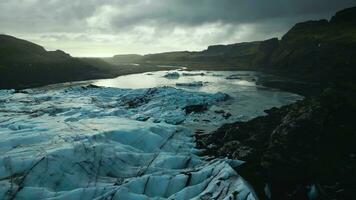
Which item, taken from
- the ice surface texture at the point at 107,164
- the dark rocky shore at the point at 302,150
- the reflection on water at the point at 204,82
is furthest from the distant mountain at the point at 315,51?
the ice surface texture at the point at 107,164

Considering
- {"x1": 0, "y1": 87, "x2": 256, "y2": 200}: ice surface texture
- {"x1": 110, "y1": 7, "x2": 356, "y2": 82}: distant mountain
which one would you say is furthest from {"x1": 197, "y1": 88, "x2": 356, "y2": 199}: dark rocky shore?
{"x1": 110, "y1": 7, "x2": 356, "y2": 82}: distant mountain

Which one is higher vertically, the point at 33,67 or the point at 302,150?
the point at 33,67

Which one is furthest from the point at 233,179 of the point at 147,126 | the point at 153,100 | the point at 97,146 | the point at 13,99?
the point at 13,99

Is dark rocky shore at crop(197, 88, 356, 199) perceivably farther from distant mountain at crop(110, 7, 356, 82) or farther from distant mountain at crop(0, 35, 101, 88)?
distant mountain at crop(0, 35, 101, 88)

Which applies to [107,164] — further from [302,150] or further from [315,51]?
[315,51]

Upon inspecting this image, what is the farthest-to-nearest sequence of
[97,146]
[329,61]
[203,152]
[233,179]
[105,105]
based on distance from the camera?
1. [329,61]
2. [105,105]
3. [203,152]
4. [97,146]
5. [233,179]

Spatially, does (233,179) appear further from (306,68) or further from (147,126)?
(306,68)

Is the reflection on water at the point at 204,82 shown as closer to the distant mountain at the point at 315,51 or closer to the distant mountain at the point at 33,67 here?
the distant mountain at the point at 33,67

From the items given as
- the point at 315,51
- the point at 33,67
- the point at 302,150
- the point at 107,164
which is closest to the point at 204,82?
the point at 315,51
